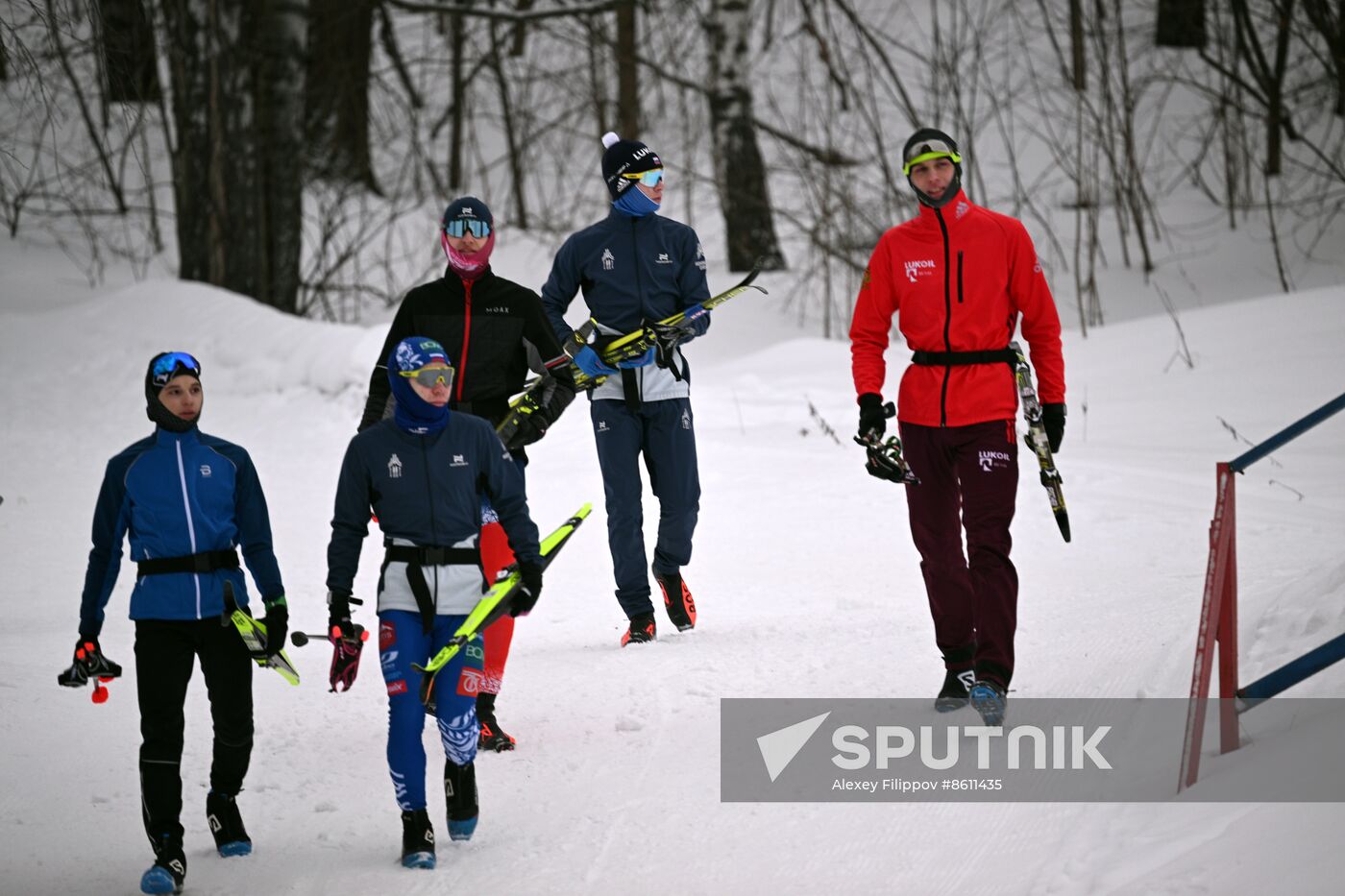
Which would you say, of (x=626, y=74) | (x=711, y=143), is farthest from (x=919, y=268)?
(x=711, y=143)

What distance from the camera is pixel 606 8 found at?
16.5 m

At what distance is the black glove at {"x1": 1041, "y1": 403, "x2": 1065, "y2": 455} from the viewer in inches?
204

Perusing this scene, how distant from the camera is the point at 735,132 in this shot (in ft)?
54.4

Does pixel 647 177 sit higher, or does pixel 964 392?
pixel 647 177

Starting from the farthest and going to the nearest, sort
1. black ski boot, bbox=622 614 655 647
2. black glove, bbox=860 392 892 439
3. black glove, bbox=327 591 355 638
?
black ski boot, bbox=622 614 655 647 < black glove, bbox=860 392 892 439 < black glove, bbox=327 591 355 638

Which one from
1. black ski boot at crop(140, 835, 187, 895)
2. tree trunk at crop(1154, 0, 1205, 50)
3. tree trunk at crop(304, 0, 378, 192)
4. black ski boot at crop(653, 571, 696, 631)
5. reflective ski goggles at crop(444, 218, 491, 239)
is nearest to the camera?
black ski boot at crop(140, 835, 187, 895)

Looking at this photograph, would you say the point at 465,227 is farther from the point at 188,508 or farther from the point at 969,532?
the point at 969,532

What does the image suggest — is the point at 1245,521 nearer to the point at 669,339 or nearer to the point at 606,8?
the point at 669,339

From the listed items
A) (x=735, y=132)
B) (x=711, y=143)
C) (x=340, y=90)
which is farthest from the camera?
(x=711, y=143)

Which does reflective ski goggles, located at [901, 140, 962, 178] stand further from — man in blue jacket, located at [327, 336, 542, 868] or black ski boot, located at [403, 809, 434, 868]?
black ski boot, located at [403, 809, 434, 868]

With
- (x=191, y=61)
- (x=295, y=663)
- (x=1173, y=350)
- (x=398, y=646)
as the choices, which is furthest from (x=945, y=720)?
(x=191, y=61)

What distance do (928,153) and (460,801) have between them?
2.66 meters

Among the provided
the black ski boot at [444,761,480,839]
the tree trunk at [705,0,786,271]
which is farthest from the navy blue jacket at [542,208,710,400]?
the tree trunk at [705,0,786,271]

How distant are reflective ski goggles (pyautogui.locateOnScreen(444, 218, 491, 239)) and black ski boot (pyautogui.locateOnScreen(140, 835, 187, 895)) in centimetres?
244
